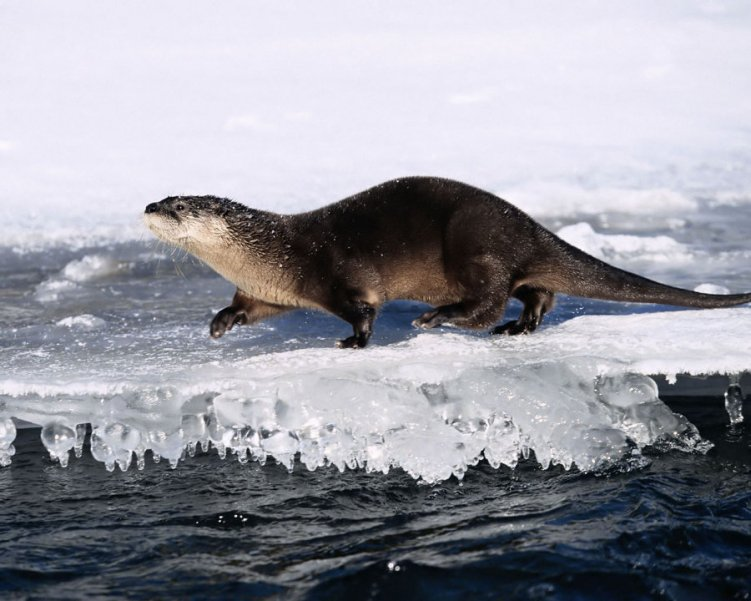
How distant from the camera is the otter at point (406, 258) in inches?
133

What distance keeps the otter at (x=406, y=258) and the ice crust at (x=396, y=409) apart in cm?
33

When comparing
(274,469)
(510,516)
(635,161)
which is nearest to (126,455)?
(274,469)

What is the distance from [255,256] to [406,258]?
542mm

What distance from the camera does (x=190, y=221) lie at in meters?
3.54

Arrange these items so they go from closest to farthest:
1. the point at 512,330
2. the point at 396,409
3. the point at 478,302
→ the point at 396,409 → the point at 478,302 → the point at 512,330

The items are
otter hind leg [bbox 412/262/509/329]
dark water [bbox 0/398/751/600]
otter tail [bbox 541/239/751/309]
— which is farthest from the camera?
otter tail [bbox 541/239/751/309]

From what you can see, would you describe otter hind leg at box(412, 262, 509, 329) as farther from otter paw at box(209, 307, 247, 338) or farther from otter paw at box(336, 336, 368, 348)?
otter paw at box(209, 307, 247, 338)

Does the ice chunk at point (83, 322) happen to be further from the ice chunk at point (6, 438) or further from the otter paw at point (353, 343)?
the otter paw at point (353, 343)

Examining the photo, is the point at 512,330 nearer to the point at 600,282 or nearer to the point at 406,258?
the point at 600,282

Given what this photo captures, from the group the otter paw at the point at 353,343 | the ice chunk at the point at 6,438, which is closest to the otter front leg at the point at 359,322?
the otter paw at the point at 353,343

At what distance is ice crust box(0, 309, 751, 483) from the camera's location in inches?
110

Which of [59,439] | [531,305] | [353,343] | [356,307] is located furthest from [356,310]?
[59,439]

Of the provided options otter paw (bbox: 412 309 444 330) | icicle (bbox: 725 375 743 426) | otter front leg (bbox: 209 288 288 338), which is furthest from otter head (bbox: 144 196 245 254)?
icicle (bbox: 725 375 743 426)

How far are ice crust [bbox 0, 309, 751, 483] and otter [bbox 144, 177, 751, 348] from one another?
1.07 ft
